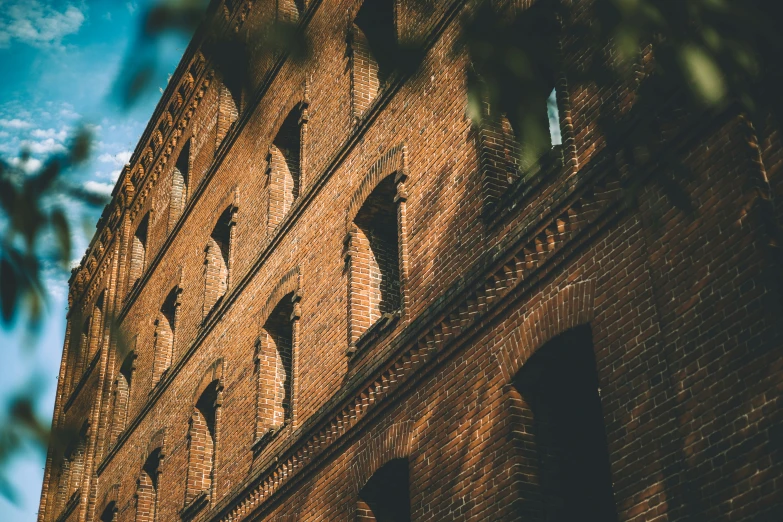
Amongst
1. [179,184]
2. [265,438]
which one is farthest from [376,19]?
[179,184]

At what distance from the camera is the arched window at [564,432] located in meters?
8.58

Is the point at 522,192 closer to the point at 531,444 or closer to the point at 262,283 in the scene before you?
the point at 531,444

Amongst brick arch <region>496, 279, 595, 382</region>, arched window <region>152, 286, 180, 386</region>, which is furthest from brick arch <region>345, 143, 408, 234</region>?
arched window <region>152, 286, 180, 386</region>

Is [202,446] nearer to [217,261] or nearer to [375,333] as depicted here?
[217,261]

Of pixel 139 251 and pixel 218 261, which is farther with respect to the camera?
pixel 139 251

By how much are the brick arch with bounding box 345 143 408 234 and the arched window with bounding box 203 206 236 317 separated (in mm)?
4898

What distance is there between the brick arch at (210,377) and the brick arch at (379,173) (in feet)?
13.7

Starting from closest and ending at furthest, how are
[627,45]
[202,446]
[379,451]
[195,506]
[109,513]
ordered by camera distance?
[627,45], [379,451], [195,506], [202,446], [109,513]

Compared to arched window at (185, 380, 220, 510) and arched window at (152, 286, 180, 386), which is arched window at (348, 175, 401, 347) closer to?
arched window at (185, 380, 220, 510)

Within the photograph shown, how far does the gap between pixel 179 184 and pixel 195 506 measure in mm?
8270

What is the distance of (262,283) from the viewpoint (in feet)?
48.8

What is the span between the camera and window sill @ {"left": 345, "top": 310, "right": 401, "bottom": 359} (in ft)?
36.2

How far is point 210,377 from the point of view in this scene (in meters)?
Answer: 15.9

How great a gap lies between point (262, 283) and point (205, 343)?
233 cm
